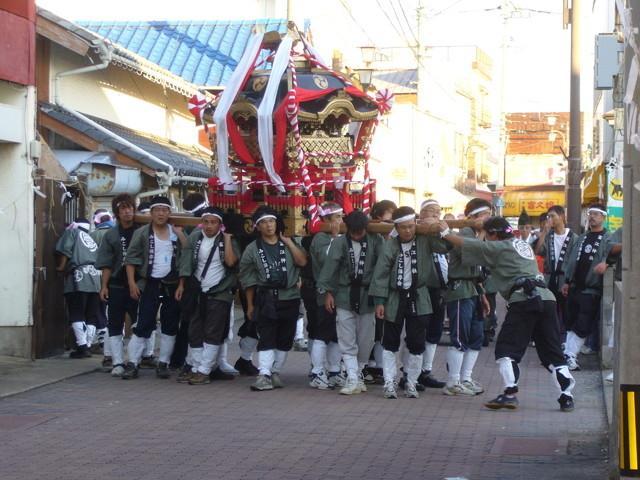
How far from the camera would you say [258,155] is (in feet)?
44.1

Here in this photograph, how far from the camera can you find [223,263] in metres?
12.1

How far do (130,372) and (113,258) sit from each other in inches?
52.0

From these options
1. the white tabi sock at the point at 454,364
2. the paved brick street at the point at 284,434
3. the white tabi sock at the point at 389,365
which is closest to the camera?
the paved brick street at the point at 284,434

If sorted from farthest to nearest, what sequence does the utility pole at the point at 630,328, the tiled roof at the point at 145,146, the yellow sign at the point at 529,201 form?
the yellow sign at the point at 529,201 < the tiled roof at the point at 145,146 < the utility pole at the point at 630,328

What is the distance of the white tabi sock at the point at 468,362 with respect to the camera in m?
11.5

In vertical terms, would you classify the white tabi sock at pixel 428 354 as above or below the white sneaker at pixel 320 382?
above

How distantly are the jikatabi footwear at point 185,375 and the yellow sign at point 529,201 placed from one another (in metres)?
39.5

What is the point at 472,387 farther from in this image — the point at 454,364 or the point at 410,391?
the point at 410,391

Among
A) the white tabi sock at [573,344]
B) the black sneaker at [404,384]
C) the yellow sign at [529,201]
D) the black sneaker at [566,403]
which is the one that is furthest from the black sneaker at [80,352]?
the yellow sign at [529,201]

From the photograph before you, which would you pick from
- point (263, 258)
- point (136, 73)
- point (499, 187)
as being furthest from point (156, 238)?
point (499, 187)

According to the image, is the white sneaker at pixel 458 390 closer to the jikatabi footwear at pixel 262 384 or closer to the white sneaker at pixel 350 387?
the white sneaker at pixel 350 387

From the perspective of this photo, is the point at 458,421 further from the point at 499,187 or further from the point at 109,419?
the point at 499,187

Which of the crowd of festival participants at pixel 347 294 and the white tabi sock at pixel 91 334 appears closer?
the crowd of festival participants at pixel 347 294

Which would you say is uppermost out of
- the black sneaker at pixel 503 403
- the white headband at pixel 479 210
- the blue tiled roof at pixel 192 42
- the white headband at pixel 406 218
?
the blue tiled roof at pixel 192 42
